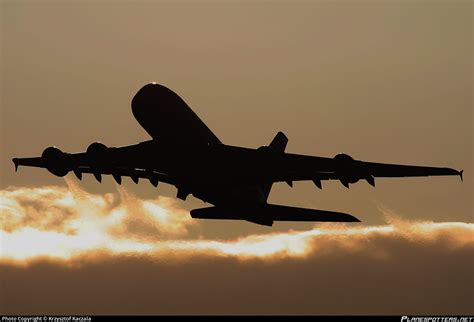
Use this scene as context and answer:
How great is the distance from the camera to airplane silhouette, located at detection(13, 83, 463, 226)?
6500 centimetres

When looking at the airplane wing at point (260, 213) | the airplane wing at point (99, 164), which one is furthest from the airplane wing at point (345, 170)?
the airplane wing at point (99, 164)

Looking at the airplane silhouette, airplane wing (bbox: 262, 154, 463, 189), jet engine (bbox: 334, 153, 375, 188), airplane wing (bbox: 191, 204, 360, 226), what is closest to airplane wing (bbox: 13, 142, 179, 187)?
the airplane silhouette

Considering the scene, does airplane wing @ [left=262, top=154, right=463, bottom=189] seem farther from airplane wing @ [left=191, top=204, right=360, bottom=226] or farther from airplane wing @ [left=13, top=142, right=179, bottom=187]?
airplane wing @ [left=13, top=142, right=179, bottom=187]

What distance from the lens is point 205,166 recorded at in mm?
67938

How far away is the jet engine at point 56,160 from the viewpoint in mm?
73000

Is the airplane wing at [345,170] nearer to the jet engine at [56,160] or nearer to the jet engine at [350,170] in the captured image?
the jet engine at [350,170]

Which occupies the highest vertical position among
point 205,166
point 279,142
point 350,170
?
point 279,142

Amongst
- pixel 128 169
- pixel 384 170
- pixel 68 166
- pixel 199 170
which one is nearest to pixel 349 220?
pixel 384 170

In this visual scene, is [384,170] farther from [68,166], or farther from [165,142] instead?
[68,166]

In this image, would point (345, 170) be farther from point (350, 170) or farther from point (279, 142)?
point (279, 142)

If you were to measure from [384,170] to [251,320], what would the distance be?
17.0m

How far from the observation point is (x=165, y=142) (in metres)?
66.2

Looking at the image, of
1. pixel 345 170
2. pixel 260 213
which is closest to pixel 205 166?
pixel 260 213

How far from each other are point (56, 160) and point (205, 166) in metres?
13.2
